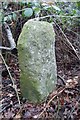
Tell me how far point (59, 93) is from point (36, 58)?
1.13 feet

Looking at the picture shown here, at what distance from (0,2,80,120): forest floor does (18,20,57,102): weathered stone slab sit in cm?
8

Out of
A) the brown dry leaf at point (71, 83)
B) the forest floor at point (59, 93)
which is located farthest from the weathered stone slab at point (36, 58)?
the brown dry leaf at point (71, 83)

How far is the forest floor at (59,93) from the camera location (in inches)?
83.2

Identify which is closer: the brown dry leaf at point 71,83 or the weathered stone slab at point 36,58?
the weathered stone slab at point 36,58

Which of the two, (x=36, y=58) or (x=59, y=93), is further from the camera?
(x=59, y=93)

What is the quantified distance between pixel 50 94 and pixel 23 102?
21cm

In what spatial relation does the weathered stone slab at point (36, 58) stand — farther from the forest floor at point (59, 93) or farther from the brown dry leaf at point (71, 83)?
the brown dry leaf at point (71, 83)

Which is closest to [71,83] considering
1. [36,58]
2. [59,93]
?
[59,93]

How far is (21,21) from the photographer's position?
9.35ft

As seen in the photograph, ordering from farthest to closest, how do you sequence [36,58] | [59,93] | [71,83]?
[71,83], [59,93], [36,58]

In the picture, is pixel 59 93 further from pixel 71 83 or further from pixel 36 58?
pixel 36 58

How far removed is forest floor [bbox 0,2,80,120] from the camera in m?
2.11

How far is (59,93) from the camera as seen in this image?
2.30 m

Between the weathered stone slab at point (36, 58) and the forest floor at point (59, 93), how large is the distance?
0.08 meters
